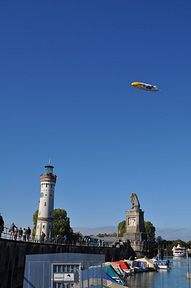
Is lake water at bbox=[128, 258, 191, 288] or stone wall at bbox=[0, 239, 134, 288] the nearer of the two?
stone wall at bbox=[0, 239, 134, 288]

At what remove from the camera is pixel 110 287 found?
143 feet

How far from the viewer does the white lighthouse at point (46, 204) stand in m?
78.4

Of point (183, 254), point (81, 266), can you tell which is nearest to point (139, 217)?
point (183, 254)

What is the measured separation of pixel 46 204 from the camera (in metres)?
79.0

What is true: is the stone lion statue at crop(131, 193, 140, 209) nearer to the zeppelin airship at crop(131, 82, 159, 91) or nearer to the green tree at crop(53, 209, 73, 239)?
the green tree at crop(53, 209, 73, 239)

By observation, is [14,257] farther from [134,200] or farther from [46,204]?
[134,200]

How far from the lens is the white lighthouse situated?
78.4 m

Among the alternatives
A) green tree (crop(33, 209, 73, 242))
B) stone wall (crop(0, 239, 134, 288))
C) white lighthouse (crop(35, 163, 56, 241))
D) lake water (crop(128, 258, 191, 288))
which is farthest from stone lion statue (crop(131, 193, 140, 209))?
stone wall (crop(0, 239, 134, 288))

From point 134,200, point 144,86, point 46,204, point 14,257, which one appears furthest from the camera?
point 134,200

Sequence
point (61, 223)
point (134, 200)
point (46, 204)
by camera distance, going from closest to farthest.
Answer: point (46, 204), point (61, 223), point (134, 200)

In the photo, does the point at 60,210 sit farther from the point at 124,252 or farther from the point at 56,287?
the point at 56,287

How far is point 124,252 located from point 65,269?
10302 centimetres

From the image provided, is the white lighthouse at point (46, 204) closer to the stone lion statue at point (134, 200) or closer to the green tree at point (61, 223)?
the green tree at point (61, 223)

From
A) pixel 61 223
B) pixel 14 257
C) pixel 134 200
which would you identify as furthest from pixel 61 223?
pixel 14 257
